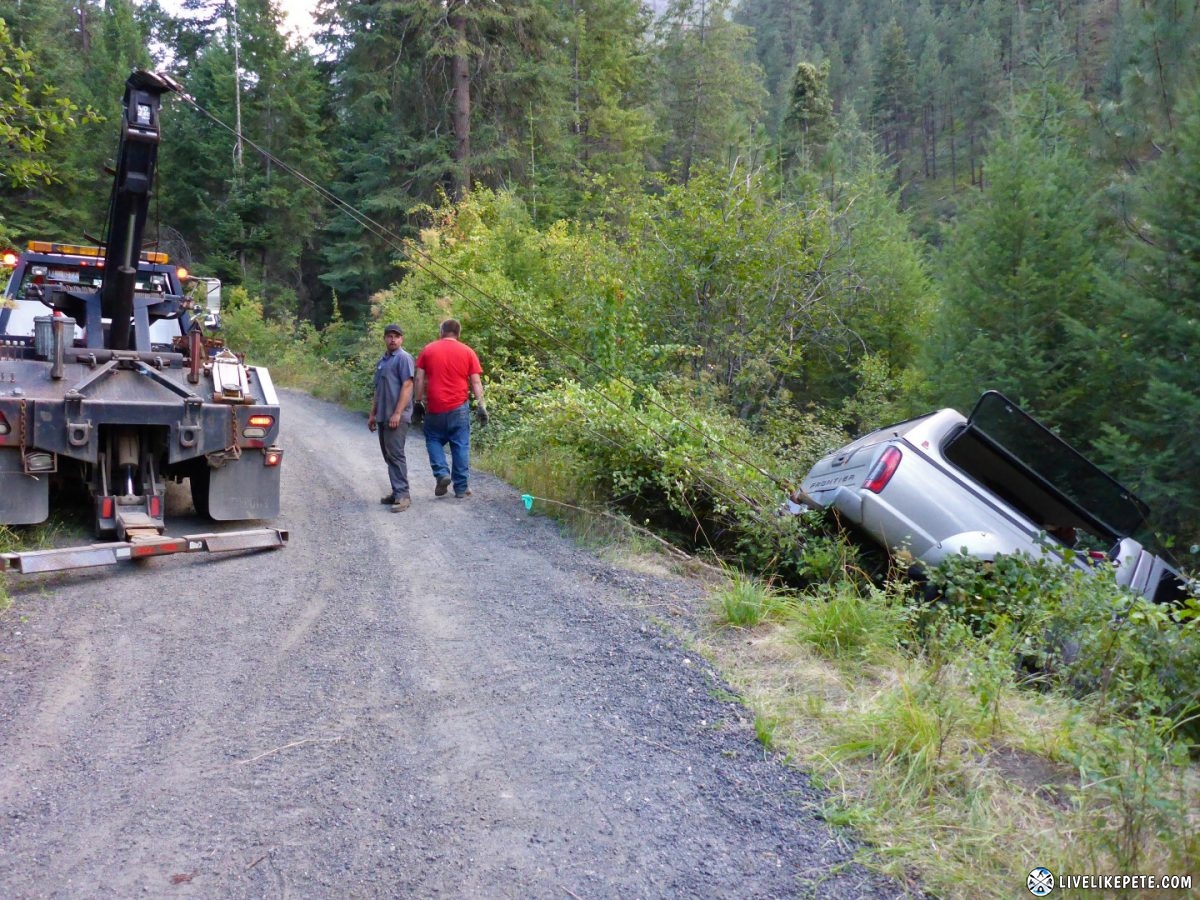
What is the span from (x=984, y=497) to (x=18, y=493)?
23.1ft

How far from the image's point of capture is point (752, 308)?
1540cm

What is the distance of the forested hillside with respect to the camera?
13.0 meters

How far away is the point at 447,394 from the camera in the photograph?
9.22 m

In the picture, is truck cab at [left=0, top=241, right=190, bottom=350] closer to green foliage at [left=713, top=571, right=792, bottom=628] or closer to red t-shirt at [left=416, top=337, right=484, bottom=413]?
red t-shirt at [left=416, top=337, right=484, bottom=413]

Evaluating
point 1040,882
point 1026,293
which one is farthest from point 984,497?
point 1026,293

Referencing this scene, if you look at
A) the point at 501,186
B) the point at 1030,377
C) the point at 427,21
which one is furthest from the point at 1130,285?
the point at 427,21

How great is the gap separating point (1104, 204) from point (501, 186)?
50.3 ft

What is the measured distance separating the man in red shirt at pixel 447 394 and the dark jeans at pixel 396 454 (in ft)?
1.47

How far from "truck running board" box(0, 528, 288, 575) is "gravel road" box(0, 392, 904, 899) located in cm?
17

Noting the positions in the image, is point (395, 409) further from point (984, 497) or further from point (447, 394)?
point (984, 497)

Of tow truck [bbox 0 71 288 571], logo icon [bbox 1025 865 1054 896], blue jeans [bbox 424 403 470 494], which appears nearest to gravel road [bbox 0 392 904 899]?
logo icon [bbox 1025 865 1054 896]

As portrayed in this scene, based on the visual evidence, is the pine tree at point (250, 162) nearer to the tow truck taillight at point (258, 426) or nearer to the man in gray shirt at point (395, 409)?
the man in gray shirt at point (395, 409)

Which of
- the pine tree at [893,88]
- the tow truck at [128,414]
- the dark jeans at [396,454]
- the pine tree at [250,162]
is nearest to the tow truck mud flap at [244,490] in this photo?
the tow truck at [128,414]

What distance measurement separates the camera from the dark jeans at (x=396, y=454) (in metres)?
8.92
